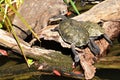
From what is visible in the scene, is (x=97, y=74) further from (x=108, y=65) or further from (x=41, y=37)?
(x=41, y=37)

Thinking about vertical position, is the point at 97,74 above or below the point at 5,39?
below

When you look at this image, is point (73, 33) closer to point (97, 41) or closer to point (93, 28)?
point (93, 28)

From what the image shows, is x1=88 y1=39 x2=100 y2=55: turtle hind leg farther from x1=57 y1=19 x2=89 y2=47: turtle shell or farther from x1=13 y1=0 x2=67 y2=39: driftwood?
x1=13 y1=0 x2=67 y2=39: driftwood

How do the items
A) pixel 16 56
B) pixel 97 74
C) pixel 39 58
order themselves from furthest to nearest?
1. pixel 16 56
2. pixel 39 58
3. pixel 97 74

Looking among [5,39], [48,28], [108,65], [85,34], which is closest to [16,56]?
[5,39]

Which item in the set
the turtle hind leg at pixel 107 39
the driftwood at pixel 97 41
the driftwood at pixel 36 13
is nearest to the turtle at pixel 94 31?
the turtle hind leg at pixel 107 39

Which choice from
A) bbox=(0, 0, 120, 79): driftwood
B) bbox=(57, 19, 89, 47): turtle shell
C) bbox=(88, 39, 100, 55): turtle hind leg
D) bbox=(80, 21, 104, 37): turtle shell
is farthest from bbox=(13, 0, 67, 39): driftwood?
bbox=(88, 39, 100, 55): turtle hind leg

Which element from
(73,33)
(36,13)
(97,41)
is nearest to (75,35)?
(73,33)
